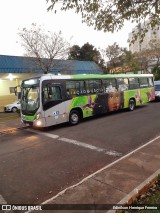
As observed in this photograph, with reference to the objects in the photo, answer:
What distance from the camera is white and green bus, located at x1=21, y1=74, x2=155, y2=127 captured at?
36.9 ft

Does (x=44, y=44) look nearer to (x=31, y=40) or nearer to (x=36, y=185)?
(x=31, y=40)

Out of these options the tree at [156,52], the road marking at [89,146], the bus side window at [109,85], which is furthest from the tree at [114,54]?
the road marking at [89,146]

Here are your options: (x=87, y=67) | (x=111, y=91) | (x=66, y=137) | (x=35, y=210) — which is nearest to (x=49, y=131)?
(x=66, y=137)

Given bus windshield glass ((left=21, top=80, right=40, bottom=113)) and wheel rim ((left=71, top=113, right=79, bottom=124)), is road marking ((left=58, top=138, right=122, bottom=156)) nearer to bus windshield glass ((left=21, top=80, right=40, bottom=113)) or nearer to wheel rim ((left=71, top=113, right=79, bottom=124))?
bus windshield glass ((left=21, top=80, right=40, bottom=113))

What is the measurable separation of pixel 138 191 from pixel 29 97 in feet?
28.1

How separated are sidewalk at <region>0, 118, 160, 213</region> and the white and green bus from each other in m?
5.62

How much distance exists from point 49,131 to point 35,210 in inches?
286

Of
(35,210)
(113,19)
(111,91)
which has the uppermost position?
(113,19)

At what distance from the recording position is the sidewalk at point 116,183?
459 cm

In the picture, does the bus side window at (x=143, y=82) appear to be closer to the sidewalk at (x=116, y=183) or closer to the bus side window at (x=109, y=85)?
the bus side window at (x=109, y=85)

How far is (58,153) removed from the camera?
25.6 feet

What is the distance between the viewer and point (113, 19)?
7184 mm

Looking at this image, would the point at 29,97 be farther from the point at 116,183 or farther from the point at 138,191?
the point at 138,191

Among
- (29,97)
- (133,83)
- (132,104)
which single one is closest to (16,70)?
(29,97)
